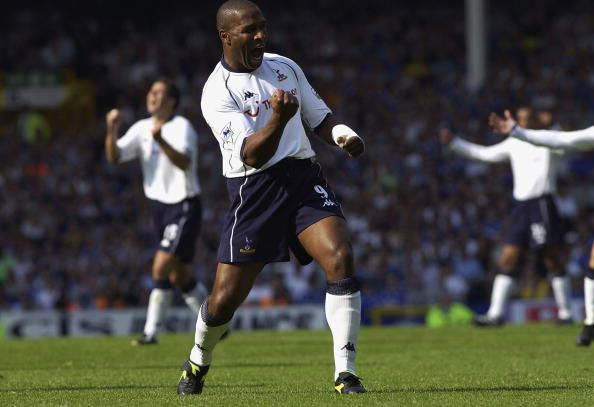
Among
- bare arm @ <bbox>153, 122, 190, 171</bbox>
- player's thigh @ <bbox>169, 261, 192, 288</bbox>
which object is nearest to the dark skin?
bare arm @ <bbox>153, 122, 190, 171</bbox>

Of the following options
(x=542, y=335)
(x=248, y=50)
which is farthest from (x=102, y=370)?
(x=542, y=335)

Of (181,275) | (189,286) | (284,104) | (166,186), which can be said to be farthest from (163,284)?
(284,104)

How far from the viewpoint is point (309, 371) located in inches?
440

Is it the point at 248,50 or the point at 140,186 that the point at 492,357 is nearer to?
the point at 248,50

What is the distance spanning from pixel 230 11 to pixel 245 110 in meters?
0.68

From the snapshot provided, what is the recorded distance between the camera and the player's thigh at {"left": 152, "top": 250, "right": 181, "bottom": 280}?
582 inches

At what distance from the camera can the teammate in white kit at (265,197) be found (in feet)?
27.6

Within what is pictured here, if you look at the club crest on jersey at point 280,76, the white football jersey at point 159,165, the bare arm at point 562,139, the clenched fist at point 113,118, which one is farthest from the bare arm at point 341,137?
the white football jersey at point 159,165

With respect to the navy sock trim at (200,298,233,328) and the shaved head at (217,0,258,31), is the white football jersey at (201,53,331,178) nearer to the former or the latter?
the shaved head at (217,0,258,31)

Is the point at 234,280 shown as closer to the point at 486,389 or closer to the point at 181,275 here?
the point at 486,389

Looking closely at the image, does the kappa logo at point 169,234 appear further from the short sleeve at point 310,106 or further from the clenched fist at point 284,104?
the clenched fist at point 284,104

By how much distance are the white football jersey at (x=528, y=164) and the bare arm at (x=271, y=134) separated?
9.24 meters

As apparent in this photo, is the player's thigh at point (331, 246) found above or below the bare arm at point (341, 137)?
below

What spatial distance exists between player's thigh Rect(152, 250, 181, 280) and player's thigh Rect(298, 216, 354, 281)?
6.41 meters
